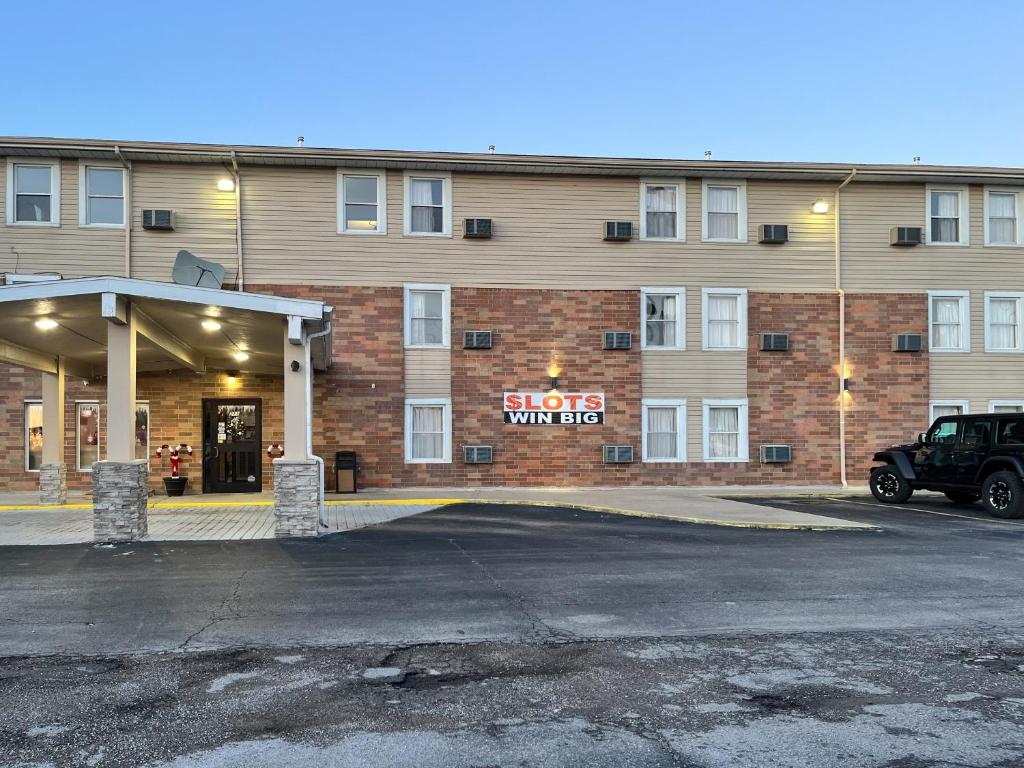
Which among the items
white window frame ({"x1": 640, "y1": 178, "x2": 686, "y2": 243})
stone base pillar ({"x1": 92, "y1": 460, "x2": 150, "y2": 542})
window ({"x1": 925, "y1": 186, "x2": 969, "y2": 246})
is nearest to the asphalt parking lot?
stone base pillar ({"x1": 92, "y1": 460, "x2": 150, "y2": 542})

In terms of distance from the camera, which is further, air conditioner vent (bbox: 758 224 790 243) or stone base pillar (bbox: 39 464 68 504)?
air conditioner vent (bbox: 758 224 790 243)

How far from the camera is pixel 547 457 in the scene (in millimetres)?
18797

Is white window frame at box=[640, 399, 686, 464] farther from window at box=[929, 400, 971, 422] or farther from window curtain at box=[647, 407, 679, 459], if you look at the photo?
window at box=[929, 400, 971, 422]

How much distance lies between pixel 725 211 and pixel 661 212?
164 cm

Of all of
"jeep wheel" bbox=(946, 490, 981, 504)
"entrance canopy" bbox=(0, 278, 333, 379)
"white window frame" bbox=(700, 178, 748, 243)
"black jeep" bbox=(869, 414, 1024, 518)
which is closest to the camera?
"entrance canopy" bbox=(0, 278, 333, 379)

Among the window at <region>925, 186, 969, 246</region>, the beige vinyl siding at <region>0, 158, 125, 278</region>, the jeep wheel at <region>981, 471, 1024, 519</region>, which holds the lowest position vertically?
the jeep wheel at <region>981, 471, 1024, 519</region>

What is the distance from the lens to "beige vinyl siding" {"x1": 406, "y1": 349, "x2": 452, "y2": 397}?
1842cm

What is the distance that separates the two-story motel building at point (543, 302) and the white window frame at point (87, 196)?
1.7 inches

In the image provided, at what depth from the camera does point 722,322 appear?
19516mm

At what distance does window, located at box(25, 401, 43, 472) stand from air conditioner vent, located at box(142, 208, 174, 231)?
4.86 meters

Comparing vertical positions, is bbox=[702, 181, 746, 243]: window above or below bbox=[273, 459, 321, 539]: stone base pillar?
above

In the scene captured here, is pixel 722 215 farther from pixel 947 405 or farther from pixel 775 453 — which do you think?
pixel 947 405

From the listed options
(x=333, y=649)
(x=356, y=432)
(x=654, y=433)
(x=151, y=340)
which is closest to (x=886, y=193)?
(x=654, y=433)

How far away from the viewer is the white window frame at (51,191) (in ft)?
57.2
